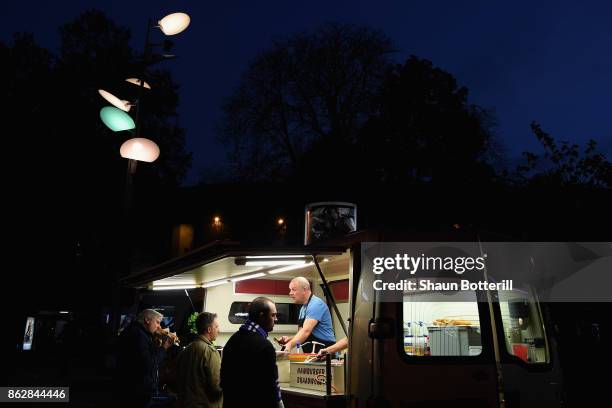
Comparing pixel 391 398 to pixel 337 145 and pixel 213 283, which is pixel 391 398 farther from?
pixel 337 145

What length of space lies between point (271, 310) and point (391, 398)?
Answer: 49.4 inches

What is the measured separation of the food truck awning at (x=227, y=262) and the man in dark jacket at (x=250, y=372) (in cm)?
99

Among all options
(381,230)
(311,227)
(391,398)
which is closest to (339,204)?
(311,227)

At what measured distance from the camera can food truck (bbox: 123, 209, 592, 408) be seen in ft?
16.3

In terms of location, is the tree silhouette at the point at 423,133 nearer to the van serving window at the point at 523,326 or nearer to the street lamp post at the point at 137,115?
the street lamp post at the point at 137,115

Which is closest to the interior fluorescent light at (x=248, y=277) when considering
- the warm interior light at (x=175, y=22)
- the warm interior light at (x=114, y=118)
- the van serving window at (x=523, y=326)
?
the van serving window at (x=523, y=326)

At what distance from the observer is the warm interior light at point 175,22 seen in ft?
36.8

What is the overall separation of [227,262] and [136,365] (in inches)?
62.3

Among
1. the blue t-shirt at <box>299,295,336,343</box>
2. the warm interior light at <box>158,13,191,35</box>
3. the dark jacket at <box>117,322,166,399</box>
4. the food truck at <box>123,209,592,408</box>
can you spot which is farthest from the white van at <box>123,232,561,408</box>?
the warm interior light at <box>158,13,191,35</box>

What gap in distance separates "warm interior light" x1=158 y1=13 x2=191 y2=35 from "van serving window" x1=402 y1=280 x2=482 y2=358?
26.5 ft

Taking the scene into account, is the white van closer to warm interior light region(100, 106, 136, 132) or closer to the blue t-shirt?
the blue t-shirt

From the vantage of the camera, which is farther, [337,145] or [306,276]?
[337,145]

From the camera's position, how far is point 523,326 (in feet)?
19.3

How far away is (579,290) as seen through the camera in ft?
62.4
